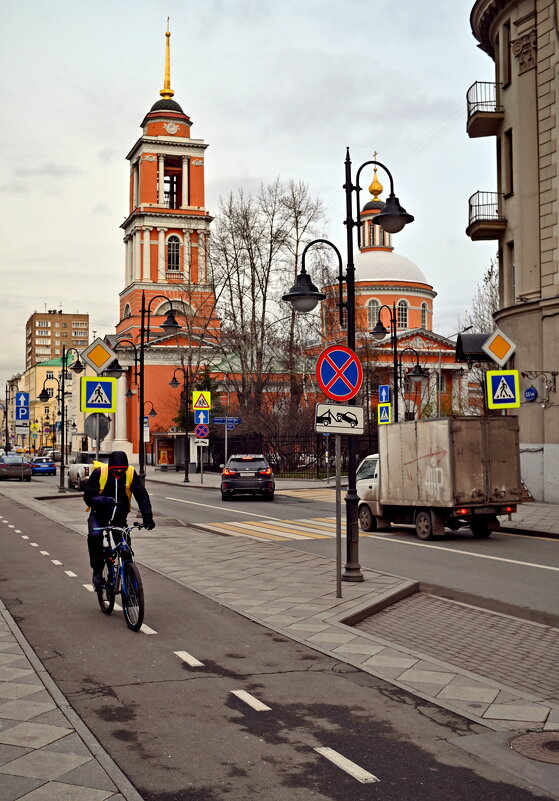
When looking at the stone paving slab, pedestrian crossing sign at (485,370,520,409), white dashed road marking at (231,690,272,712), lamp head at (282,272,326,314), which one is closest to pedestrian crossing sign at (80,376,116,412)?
lamp head at (282,272,326,314)

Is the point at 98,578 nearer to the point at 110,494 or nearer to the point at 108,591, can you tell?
the point at 108,591

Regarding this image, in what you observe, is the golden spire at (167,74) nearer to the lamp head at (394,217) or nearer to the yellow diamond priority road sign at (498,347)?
the yellow diamond priority road sign at (498,347)

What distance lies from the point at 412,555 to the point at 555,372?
40.1 ft

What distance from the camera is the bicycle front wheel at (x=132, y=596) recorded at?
28.3ft

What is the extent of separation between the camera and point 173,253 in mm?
80188

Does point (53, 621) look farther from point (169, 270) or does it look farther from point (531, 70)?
point (169, 270)

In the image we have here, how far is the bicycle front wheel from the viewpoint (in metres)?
8.62

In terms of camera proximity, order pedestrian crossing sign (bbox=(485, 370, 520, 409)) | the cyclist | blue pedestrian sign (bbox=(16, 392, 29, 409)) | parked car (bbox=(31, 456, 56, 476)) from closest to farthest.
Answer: the cyclist < pedestrian crossing sign (bbox=(485, 370, 520, 409)) < blue pedestrian sign (bbox=(16, 392, 29, 409)) < parked car (bbox=(31, 456, 56, 476))

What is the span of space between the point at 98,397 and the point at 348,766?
14.3 metres

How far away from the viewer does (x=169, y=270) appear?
260 feet

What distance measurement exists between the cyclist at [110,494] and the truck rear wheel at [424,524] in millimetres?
9811

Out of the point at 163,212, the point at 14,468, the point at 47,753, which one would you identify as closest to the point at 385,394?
the point at 47,753

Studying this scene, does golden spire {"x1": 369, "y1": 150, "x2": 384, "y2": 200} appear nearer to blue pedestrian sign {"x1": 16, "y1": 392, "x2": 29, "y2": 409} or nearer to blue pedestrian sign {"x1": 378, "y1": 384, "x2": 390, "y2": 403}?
blue pedestrian sign {"x1": 16, "y1": 392, "x2": 29, "y2": 409}

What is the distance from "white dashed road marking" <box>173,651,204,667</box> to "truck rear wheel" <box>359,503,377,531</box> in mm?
12866
